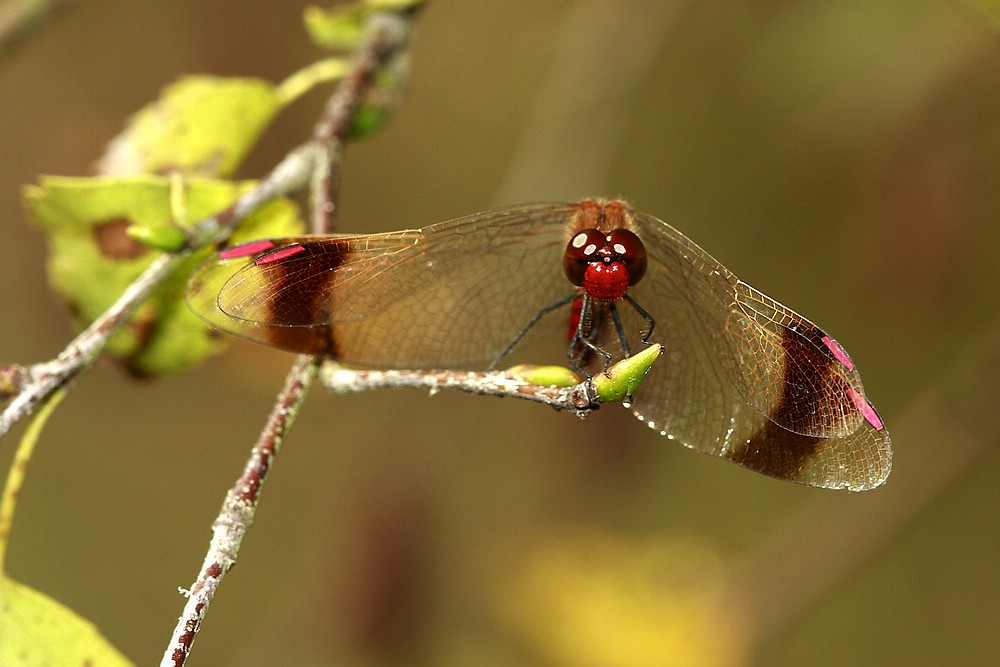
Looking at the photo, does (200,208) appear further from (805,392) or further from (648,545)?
(648,545)

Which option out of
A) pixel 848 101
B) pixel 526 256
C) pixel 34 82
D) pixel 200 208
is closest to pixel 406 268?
pixel 526 256

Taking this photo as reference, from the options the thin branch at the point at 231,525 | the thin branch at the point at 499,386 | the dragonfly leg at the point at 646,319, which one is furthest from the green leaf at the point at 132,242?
the dragonfly leg at the point at 646,319

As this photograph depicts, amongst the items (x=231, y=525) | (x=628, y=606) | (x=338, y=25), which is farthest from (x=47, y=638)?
(x=628, y=606)

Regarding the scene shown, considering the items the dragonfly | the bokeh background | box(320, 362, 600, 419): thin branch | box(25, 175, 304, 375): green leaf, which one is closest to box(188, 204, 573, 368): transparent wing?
the dragonfly

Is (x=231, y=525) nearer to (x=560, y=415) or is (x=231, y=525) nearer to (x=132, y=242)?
(x=132, y=242)

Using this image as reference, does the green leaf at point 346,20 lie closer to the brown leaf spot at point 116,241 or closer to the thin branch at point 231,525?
the brown leaf spot at point 116,241

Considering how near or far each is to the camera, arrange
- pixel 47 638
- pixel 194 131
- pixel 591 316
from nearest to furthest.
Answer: pixel 47 638 → pixel 591 316 → pixel 194 131

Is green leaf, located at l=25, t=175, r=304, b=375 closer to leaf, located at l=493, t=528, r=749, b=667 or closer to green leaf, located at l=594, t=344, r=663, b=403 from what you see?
green leaf, located at l=594, t=344, r=663, b=403
